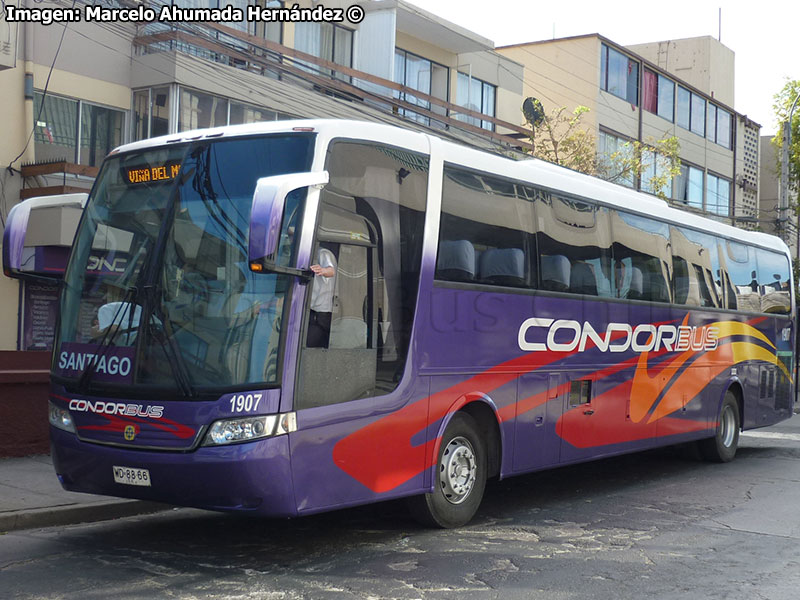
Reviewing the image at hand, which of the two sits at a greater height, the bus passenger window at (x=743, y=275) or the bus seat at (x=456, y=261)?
the bus passenger window at (x=743, y=275)

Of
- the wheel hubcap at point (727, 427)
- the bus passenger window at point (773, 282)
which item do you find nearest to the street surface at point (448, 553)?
the wheel hubcap at point (727, 427)

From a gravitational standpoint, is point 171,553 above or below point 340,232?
below

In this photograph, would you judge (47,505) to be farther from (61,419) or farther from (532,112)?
(532,112)

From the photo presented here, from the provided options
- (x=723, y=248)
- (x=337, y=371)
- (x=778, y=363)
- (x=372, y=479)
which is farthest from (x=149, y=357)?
(x=778, y=363)

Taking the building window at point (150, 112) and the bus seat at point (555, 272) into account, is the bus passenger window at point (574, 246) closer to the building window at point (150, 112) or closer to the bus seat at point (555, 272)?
the bus seat at point (555, 272)

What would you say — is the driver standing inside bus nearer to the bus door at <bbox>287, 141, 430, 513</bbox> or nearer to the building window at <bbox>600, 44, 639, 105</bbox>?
the bus door at <bbox>287, 141, 430, 513</bbox>

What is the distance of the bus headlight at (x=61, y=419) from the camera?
775 centimetres

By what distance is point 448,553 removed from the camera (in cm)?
775

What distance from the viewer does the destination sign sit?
Answer: 783 centimetres

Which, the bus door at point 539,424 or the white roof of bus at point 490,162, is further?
the bus door at point 539,424

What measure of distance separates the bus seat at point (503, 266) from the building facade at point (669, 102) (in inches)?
929

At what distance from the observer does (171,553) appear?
769 cm

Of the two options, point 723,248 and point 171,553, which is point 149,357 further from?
point 723,248

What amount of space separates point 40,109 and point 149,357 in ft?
41.7
